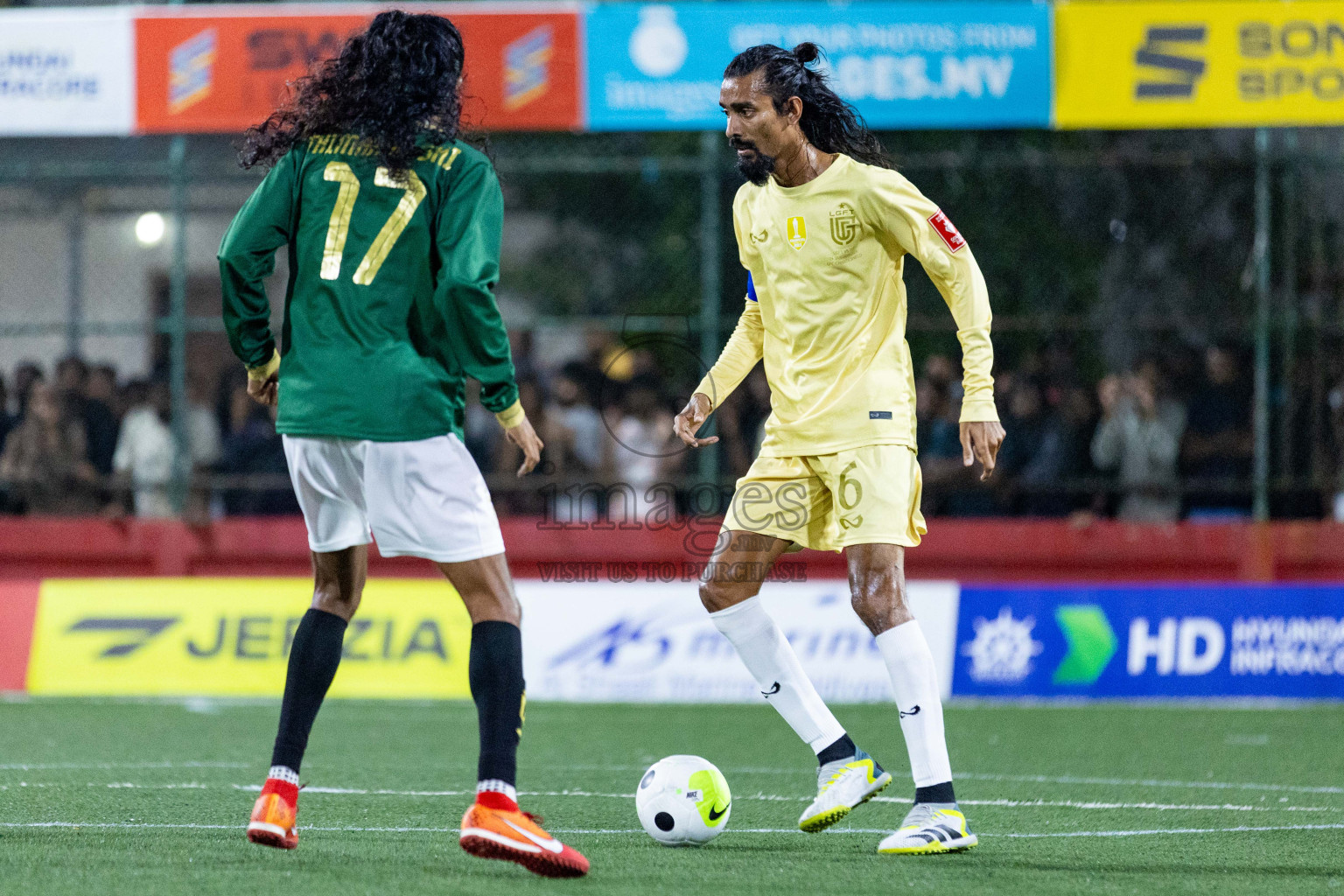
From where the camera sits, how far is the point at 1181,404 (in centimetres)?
1208

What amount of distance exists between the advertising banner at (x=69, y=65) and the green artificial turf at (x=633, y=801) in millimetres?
4406

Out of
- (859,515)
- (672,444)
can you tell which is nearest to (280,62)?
(672,444)

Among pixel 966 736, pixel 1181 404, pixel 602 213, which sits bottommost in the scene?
pixel 966 736

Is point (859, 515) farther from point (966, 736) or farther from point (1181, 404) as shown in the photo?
point (1181, 404)

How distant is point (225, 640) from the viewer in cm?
1091

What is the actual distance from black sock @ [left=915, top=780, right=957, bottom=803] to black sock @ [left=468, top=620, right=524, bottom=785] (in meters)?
1.29

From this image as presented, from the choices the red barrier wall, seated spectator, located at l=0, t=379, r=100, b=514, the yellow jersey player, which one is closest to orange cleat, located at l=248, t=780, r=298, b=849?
the yellow jersey player

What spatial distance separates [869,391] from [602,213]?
12548mm

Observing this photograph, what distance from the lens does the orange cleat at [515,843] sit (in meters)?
4.19

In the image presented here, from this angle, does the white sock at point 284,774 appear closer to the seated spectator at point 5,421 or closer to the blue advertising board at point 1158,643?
the blue advertising board at point 1158,643

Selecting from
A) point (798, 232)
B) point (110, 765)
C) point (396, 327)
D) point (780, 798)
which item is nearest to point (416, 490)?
point (396, 327)

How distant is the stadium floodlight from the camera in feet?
48.6

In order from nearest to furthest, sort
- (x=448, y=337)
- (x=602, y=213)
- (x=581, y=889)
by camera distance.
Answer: (x=581, y=889)
(x=448, y=337)
(x=602, y=213)

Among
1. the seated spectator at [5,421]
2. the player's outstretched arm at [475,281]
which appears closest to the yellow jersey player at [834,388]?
the player's outstretched arm at [475,281]
